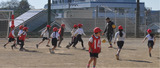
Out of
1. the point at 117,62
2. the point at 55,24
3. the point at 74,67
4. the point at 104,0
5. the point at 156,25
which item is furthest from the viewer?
the point at 104,0

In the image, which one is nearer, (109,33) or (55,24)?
(109,33)

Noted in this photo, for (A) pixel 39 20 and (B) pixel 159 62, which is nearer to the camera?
(B) pixel 159 62

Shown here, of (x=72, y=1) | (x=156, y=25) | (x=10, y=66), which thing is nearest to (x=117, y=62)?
(x=10, y=66)

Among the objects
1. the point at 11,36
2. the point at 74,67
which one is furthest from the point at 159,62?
the point at 11,36

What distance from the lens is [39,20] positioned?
130ft

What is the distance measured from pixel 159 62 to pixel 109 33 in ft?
19.5

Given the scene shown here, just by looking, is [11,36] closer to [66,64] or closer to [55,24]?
[66,64]

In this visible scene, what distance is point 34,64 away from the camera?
35.5 ft

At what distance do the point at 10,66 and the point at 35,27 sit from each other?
1156 inches

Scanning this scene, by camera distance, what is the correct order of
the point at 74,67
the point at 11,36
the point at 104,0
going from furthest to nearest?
1. the point at 104,0
2. the point at 11,36
3. the point at 74,67

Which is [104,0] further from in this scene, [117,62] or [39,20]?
[117,62]

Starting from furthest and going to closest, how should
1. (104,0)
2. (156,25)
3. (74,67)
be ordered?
(104,0) < (156,25) < (74,67)

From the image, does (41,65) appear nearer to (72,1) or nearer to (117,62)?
(117,62)

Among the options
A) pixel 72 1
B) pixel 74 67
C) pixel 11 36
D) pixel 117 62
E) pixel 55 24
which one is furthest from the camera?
pixel 72 1
